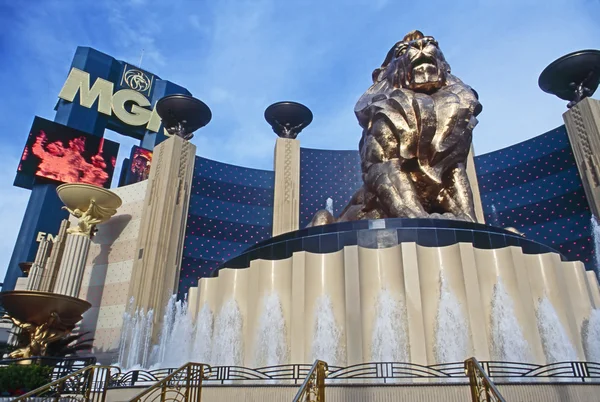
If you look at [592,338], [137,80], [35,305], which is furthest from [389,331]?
[137,80]

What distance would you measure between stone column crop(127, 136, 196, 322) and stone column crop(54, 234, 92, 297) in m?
2.28

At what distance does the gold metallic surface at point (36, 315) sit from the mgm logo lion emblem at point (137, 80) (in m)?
35.6

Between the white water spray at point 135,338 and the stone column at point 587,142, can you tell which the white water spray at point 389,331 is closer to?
the white water spray at point 135,338

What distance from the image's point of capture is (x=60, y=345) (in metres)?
15.6

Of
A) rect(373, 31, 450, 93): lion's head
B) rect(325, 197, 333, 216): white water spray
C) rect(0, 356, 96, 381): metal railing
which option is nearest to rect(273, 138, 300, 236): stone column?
rect(325, 197, 333, 216): white water spray

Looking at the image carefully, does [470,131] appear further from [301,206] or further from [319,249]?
[301,206]

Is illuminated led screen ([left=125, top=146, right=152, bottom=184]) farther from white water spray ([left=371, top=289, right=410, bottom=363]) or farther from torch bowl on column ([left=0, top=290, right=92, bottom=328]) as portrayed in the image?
white water spray ([left=371, top=289, right=410, bottom=363])

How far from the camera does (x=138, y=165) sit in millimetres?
38469

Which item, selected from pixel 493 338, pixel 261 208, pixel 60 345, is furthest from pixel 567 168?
Answer: pixel 60 345

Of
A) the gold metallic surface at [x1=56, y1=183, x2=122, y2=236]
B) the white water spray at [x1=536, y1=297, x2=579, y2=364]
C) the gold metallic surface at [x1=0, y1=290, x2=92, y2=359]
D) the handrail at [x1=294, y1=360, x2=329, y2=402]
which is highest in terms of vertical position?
the gold metallic surface at [x1=56, y1=183, x2=122, y2=236]

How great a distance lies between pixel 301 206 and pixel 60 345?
13.7 meters

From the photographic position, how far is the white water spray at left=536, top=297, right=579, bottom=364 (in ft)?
25.0

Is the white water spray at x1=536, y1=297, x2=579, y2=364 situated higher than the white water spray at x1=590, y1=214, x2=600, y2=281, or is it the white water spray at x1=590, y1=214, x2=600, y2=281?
the white water spray at x1=590, y1=214, x2=600, y2=281

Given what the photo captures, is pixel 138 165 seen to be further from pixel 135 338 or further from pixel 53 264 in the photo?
pixel 135 338
